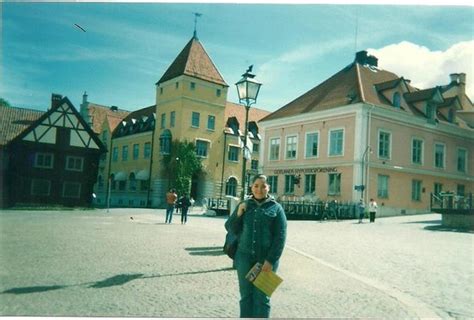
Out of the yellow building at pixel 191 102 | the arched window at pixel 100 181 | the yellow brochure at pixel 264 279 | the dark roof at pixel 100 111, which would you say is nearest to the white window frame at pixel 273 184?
the yellow building at pixel 191 102

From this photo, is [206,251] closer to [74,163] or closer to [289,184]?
[74,163]

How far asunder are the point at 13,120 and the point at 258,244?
14.8 ft

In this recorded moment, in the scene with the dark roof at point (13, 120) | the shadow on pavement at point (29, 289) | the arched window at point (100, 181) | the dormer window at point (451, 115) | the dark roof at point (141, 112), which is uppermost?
the dormer window at point (451, 115)

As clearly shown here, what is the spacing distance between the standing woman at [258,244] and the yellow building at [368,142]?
16.1 metres

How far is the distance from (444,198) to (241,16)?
12346 mm

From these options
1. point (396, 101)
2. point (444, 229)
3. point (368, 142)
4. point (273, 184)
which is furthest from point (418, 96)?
point (273, 184)

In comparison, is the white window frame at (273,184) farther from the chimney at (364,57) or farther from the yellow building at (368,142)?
the chimney at (364,57)

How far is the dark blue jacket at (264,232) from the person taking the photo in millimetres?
4320

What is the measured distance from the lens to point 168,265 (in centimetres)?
725

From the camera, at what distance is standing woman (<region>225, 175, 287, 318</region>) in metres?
4.31

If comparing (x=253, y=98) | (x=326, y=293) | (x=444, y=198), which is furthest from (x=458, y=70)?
(x=444, y=198)

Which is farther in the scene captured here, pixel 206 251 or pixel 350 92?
pixel 350 92

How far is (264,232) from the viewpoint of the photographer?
14.3 ft

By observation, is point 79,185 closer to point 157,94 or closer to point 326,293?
point 157,94
